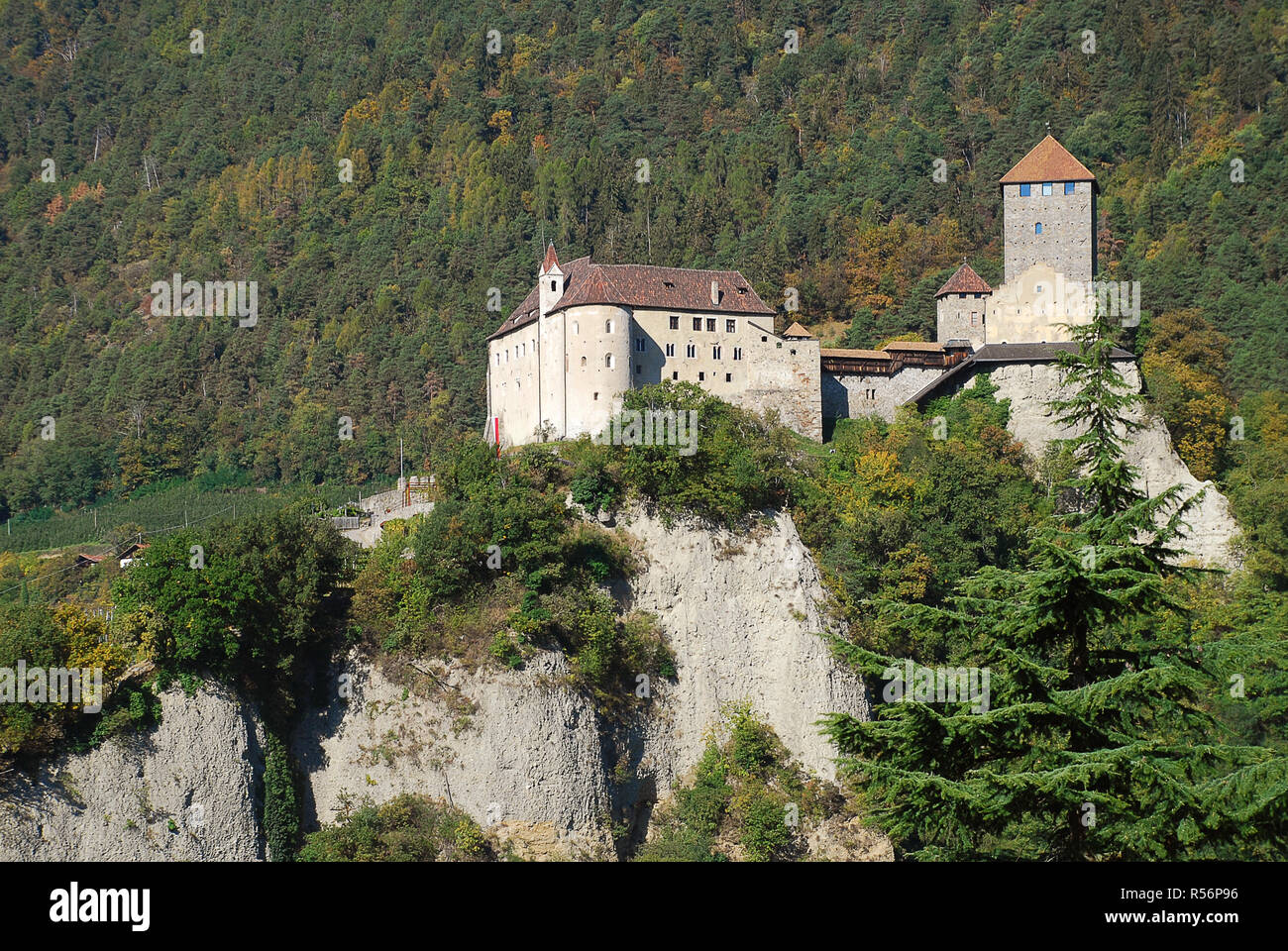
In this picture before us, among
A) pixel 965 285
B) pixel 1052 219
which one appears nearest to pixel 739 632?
pixel 965 285

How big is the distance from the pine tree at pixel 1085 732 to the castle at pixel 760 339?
130ft

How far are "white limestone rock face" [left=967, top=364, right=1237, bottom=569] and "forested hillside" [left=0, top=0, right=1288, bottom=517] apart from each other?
8.09 feet

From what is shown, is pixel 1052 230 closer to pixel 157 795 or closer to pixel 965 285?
pixel 965 285

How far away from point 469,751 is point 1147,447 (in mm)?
29551

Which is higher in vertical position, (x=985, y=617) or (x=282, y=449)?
(x=282, y=449)

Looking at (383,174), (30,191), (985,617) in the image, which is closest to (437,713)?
(985,617)

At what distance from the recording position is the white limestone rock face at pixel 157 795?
3762 centimetres

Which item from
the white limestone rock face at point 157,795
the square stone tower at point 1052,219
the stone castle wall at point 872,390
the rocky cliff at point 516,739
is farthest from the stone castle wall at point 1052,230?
the white limestone rock face at point 157,795

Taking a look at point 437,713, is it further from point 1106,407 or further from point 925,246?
point 925,246

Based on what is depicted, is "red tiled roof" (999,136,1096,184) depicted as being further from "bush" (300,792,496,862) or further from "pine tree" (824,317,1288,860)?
"pine tree" (824,317,1288,860)

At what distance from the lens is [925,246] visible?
83.4m

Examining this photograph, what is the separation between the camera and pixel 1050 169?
209 ft

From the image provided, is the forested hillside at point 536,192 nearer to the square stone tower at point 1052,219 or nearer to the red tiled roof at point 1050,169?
the square stone tower at point 1052,219

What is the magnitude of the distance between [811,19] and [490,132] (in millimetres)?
31579
